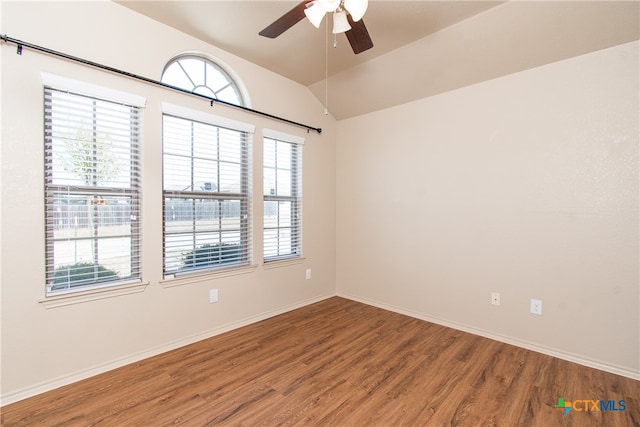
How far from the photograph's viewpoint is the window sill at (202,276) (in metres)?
2.60

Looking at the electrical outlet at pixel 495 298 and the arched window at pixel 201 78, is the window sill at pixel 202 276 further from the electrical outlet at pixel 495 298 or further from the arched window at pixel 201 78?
the electrical outlet at pixel 495 298

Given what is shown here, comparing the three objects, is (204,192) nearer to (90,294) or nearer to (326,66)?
(90,294)

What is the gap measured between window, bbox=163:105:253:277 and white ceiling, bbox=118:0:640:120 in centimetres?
79

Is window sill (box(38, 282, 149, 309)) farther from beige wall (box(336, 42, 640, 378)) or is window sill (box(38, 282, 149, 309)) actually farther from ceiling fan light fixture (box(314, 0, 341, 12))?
beige wall (box(336, 42, 640, 378))

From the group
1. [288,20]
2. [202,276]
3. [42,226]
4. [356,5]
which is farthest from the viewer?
[202,276]

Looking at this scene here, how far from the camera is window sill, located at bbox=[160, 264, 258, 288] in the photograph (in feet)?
8.52

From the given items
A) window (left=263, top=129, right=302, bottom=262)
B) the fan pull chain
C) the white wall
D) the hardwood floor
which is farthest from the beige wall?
the white wall

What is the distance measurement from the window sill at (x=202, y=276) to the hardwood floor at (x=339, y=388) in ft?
1.90

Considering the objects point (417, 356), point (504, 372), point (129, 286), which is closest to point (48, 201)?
point (129, 286)

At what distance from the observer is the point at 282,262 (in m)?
3.51

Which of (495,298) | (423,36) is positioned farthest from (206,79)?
(495,298)

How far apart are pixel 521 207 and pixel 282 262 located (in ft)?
8.29

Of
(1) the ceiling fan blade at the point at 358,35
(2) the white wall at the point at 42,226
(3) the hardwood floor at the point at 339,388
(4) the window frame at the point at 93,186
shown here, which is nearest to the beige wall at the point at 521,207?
(3) the hardwood floor at the point at 339,388

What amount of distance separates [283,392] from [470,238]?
2287mm
